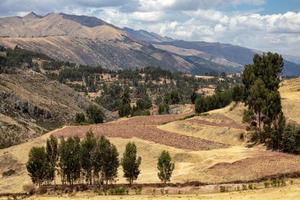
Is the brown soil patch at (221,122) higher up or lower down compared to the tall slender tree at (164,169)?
higher up

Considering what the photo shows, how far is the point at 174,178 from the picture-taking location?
97500 millimetres

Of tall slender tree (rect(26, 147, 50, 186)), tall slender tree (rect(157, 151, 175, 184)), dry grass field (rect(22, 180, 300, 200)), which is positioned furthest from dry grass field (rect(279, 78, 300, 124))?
tall slender tree (rect(26, 147, 50, 186))

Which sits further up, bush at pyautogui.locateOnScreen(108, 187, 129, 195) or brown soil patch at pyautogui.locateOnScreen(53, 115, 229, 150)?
brown soil patch at pyautogui.locateOnScreen(53, 115, 229, 150)

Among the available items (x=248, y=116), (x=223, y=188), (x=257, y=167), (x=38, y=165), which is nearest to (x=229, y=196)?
(x=223, y=188)

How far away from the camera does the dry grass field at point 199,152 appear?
9219 centimetres

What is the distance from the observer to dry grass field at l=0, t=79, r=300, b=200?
302ft

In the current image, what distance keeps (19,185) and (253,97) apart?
5796cm

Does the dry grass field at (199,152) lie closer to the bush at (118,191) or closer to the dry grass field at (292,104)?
the dry grass field at (292,104)

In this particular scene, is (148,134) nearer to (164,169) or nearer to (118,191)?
(164,169)

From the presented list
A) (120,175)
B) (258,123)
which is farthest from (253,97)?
(120,175)

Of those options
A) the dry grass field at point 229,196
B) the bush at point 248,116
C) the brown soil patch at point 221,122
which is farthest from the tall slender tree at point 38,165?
the brown soil patch at point 221,122

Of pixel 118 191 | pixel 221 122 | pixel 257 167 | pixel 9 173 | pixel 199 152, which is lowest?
pixel 9 173

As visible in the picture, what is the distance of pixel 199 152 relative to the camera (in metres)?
117

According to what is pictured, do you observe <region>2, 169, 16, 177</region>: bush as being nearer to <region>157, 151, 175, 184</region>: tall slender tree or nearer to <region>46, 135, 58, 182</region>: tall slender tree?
<region>46, 135, 58, 182</region>: tall slender tree
